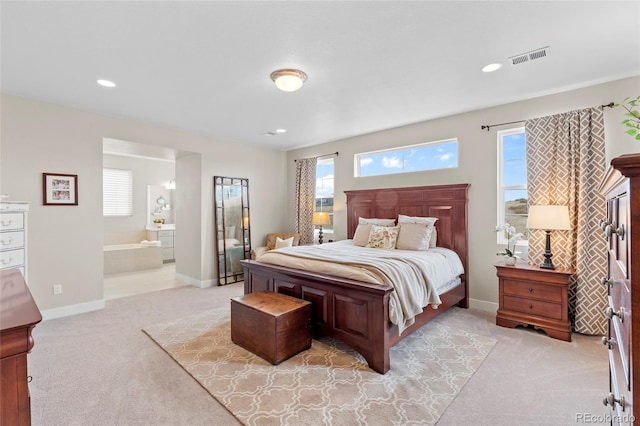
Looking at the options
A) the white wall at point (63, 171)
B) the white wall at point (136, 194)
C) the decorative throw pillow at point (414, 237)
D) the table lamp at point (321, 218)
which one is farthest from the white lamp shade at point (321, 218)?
the white wall at point (136, 194)

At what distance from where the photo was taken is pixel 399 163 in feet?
15.8

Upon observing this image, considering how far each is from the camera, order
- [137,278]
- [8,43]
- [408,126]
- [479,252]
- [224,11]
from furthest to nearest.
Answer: [137,278], [408,126], [479,252], [8,43], [224,11]

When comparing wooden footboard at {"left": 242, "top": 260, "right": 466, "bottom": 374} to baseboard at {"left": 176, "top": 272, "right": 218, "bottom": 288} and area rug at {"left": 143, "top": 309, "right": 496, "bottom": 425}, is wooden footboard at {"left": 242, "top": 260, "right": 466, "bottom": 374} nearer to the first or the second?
area rug at {"left": 143, "top": 309, "right": 496, "bottom": 425}

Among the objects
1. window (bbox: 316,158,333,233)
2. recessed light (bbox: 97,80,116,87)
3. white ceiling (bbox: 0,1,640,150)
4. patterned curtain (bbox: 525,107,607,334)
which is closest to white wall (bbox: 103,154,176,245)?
white ceiling (bbox: 0,1,640,150)

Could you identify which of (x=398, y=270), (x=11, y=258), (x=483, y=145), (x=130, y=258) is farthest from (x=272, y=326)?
(x=130, y=258)

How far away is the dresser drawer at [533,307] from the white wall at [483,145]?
1.79 ft

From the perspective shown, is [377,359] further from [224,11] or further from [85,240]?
[85,240]

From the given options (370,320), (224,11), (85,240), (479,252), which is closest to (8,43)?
(224,11)

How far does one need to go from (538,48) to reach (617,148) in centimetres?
151

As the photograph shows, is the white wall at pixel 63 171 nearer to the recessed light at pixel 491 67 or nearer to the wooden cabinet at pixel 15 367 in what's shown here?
the wooden cabinet at pixel 15 367

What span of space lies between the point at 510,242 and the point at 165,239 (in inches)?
288

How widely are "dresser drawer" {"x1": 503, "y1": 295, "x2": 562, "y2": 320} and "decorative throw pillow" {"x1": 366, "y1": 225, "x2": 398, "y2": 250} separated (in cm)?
140

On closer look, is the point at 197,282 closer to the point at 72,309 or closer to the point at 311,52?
the point at 72,309

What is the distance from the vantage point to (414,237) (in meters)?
3.80
